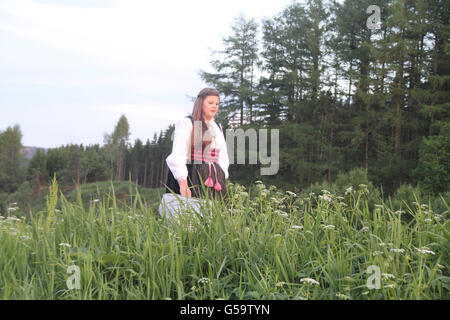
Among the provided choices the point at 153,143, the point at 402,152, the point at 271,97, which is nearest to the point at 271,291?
the point at 402,152

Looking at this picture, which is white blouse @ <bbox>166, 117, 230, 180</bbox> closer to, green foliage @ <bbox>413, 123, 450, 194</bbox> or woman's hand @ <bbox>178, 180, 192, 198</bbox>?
woman's hand @ <bbox>178, 180, 192, 198</bbox>

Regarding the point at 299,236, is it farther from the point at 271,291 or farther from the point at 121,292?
the point at 121,292

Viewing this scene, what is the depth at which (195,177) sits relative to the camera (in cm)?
484

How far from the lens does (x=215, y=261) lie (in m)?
3.12

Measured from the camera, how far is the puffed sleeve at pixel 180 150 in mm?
4617

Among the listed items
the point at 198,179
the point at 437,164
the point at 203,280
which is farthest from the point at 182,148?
the point at 437,164

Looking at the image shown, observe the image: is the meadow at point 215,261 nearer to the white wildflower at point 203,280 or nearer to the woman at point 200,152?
the white wildflower at point 203,280

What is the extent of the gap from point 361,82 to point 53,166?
58.6 meters

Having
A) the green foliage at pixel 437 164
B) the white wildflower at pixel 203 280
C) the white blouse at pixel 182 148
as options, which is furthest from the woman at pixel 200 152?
the green foliage at pixel 437 164

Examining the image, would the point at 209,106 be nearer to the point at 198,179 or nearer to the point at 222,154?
the point at 222,154

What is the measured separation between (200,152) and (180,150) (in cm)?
31

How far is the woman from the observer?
15.5 feet

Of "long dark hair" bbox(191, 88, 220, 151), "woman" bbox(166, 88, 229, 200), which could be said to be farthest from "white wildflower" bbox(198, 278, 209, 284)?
"long dark hair" bbox(191, 88, 220, 151)

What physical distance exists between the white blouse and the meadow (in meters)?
0.94
